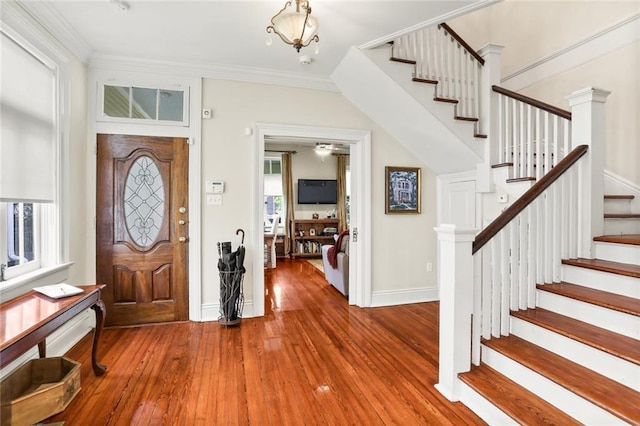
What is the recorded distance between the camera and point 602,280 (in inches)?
81.8

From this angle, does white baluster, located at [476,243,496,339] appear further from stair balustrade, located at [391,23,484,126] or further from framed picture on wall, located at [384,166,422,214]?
framed picture on wall, located at [384,166,422,214]

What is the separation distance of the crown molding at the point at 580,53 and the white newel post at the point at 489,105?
1.08 m

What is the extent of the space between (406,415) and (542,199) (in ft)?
5.82

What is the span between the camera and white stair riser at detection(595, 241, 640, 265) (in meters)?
2.16

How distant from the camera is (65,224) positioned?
274 cm

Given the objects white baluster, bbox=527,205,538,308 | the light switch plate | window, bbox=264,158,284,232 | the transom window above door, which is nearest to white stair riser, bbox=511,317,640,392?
white baluster, bbox=527,205,538,308

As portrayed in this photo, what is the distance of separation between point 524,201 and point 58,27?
397cm

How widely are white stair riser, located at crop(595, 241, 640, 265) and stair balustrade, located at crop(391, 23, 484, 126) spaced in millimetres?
1720

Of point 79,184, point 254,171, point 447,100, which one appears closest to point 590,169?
point 447,100

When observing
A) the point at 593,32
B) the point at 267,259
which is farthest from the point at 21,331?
the point at 593,32

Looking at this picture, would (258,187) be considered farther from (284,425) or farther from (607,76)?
(607,76)

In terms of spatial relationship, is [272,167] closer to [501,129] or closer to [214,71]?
[214,71]

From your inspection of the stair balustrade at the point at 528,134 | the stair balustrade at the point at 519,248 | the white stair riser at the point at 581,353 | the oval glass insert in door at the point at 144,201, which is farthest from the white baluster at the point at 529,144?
the oval glass insert in door at the point at 144,201

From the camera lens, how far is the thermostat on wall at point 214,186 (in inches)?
135
